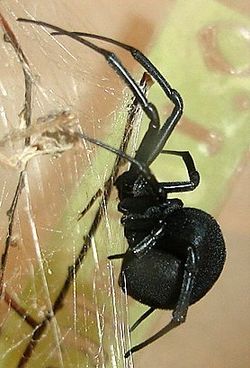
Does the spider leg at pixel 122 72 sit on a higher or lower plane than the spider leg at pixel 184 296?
higher

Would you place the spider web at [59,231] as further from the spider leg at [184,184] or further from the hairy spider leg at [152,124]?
the spider leg at [184,184]

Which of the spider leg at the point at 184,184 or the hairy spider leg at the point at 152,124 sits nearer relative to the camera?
the hairy spider leg at the point at 152,124

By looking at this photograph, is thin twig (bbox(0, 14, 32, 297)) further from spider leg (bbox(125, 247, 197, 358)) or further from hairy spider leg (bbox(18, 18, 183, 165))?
spider leg (bbox(125, 247, 197, 358))

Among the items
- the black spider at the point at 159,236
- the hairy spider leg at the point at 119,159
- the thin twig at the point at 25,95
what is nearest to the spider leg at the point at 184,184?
the black spider at the point at 159,236

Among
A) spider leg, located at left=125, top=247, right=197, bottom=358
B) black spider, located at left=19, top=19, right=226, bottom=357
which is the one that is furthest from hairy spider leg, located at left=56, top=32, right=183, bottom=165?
spider leg, located at left=125, top=247, right=197, bottom=358

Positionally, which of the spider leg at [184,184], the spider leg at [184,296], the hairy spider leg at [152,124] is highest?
the hairy spider leg at [152,124]

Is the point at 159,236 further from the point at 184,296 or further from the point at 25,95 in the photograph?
the point at 25,95

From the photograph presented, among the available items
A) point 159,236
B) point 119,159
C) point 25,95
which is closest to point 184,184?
point 159,236
